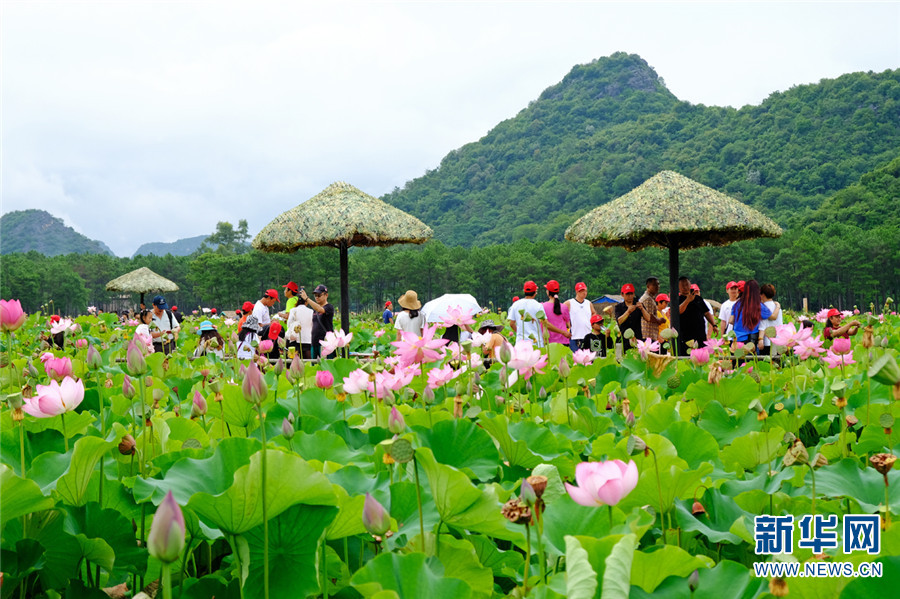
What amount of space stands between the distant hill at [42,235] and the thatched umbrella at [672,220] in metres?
155

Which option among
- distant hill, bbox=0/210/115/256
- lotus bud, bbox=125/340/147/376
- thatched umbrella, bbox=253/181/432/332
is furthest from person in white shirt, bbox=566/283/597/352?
distant hill, bbox=0/210/115/256

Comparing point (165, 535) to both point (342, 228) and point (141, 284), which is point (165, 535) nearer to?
point (342, 228)

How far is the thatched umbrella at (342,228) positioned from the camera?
799 cm

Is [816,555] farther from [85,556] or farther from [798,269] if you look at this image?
[798,269]

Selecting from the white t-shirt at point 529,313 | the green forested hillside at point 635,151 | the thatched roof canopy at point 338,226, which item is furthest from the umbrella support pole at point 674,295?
the green forested hillside at point 635,151

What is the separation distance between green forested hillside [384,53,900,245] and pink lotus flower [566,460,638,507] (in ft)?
166

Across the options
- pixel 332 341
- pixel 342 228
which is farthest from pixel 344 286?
pixel 332 341

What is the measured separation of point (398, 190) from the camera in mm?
88500

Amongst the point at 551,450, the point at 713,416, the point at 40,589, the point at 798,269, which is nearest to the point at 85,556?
the point at 40,589

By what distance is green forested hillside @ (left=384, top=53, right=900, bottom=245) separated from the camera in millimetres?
54475

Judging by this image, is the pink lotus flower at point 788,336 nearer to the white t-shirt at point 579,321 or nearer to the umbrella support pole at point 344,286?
the white t-shirt at point 579,321

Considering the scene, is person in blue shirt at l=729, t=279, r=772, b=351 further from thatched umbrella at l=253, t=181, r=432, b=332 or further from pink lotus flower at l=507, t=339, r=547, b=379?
thatched umbrella at l=253, t=181, r=432, b=332

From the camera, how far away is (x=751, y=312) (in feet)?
15.4

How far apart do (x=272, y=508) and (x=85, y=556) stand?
38 cm
